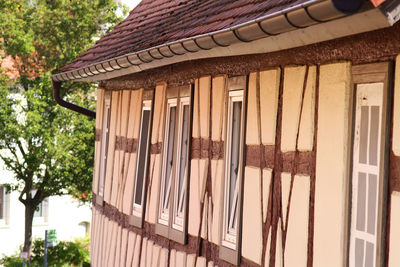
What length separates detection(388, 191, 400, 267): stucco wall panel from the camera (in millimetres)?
4234

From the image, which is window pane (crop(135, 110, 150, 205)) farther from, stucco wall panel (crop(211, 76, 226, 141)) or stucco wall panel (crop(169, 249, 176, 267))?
stucco wall panel (crop(211, 76, 226, 141))

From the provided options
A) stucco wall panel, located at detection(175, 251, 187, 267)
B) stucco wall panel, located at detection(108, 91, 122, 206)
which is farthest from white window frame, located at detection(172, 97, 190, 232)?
stucco wall panel, located at detection(108, 91, 122, 206)

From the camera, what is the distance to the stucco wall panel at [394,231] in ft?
13.9

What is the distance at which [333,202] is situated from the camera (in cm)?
494

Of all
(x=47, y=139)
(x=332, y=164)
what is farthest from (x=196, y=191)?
(x=47, y=139)

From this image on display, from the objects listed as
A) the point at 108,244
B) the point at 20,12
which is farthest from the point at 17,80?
the point at 108,244

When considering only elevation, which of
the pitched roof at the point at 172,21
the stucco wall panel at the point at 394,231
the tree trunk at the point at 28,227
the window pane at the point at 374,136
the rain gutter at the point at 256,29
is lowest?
the tree trunk at the point at 28,227

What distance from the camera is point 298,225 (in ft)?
17.7

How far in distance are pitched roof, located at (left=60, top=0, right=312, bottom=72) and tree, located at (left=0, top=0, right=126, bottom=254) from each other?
17.6 metres

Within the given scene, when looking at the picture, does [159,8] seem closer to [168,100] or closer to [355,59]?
[168,100]

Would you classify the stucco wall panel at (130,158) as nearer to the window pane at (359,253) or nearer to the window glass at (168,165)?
the window glass at (168,165)

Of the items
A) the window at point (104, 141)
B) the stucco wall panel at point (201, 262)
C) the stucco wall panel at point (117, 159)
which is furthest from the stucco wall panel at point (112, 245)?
the stucco wall panel at point (201, 262)

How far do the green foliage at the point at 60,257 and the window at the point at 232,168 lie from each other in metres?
21.9

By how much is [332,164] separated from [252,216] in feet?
4.52
